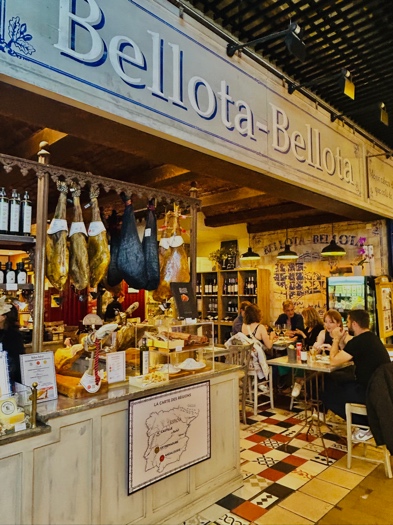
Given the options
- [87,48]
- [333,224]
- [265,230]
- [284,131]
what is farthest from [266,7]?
[265,230]

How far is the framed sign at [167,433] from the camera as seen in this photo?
7.93 feet

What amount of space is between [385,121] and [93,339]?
11.6 feet

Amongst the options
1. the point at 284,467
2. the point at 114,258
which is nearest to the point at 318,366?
the point at 284,467

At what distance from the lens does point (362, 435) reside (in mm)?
3766

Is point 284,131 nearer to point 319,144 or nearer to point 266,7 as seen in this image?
point 319,144

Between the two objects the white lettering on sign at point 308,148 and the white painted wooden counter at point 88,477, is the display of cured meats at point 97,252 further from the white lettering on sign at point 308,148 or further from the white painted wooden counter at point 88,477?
the white lettering on sign at point 308,148

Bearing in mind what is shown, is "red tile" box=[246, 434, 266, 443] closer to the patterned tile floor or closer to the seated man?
the patterned tile floor

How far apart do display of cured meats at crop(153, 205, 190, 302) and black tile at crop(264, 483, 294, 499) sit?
5.86ft

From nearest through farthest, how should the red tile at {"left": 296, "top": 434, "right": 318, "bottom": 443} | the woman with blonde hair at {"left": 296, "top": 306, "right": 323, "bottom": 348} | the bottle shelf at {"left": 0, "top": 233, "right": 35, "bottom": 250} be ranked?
the bottle shelf at {"left": 0, "top": 233, "right": 35, "bottom": 250} → the red tile at {"left": 296, "top": 434, "right": 318, "bottom": 443} → the woman with blonde hair at {"left": 296, "top": 306, "right": 323, "bottom": 348}

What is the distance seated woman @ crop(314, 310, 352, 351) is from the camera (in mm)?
4555

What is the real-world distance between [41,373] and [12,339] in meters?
0.47

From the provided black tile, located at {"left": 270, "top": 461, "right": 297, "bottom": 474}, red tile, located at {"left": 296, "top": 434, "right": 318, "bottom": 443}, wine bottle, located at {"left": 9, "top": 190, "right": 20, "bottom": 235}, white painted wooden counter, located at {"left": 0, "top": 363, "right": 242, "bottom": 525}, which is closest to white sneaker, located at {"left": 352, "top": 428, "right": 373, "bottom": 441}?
red tile, located at {"left": 296, "top": 434, "right": 318, "bottom": 443}

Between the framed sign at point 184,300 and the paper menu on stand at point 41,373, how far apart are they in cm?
103

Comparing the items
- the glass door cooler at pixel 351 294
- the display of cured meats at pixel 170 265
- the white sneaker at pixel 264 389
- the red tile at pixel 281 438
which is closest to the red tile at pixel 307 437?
the red tile at pixel 281 438
